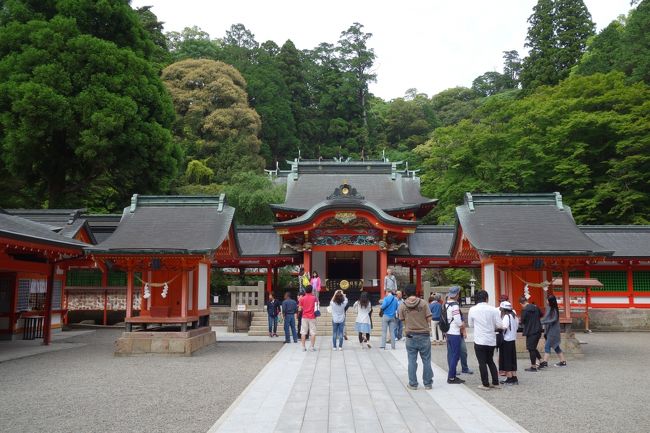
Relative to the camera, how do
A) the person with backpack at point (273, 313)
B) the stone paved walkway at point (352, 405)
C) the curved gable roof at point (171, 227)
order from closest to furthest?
1. the stone paved walkway at point (352, 405)
2. the curved gable roof at point (171, 227)
3. the person with backpack at point (273, 313)

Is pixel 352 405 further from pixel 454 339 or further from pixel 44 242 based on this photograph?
pixel 44 242

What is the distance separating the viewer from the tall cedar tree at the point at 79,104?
22172mm

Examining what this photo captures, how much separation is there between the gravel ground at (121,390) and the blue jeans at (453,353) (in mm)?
3643

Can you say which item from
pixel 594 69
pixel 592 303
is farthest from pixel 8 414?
pixel 594 69

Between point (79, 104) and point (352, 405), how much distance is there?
20205 mm

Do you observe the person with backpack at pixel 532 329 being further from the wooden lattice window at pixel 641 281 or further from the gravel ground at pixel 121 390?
the wooden lattice window at pixel 641 281

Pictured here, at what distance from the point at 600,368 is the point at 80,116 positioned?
21.7m

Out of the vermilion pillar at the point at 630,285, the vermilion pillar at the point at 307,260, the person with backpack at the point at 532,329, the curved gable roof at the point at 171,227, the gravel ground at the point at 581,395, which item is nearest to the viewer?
the gravel ground at the point at 581,395

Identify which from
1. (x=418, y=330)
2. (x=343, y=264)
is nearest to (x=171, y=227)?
(x=418, y=330)

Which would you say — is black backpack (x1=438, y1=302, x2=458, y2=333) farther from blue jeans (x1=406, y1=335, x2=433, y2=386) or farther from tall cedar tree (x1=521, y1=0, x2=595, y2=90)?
tall cedar tree (x1=521, y1=0, x2=595, y2=90)

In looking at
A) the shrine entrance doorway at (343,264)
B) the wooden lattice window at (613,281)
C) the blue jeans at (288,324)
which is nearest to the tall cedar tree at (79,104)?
the shrine entrance doorway at (343,264)

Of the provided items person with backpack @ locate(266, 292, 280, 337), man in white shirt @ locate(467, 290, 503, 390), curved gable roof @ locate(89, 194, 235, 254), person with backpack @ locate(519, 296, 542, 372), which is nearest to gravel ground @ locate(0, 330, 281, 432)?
curved gable roof @ locate(89, 194, 235, 254)

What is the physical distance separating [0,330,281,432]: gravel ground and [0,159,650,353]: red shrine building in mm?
1579

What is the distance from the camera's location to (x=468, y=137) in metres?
32.2
